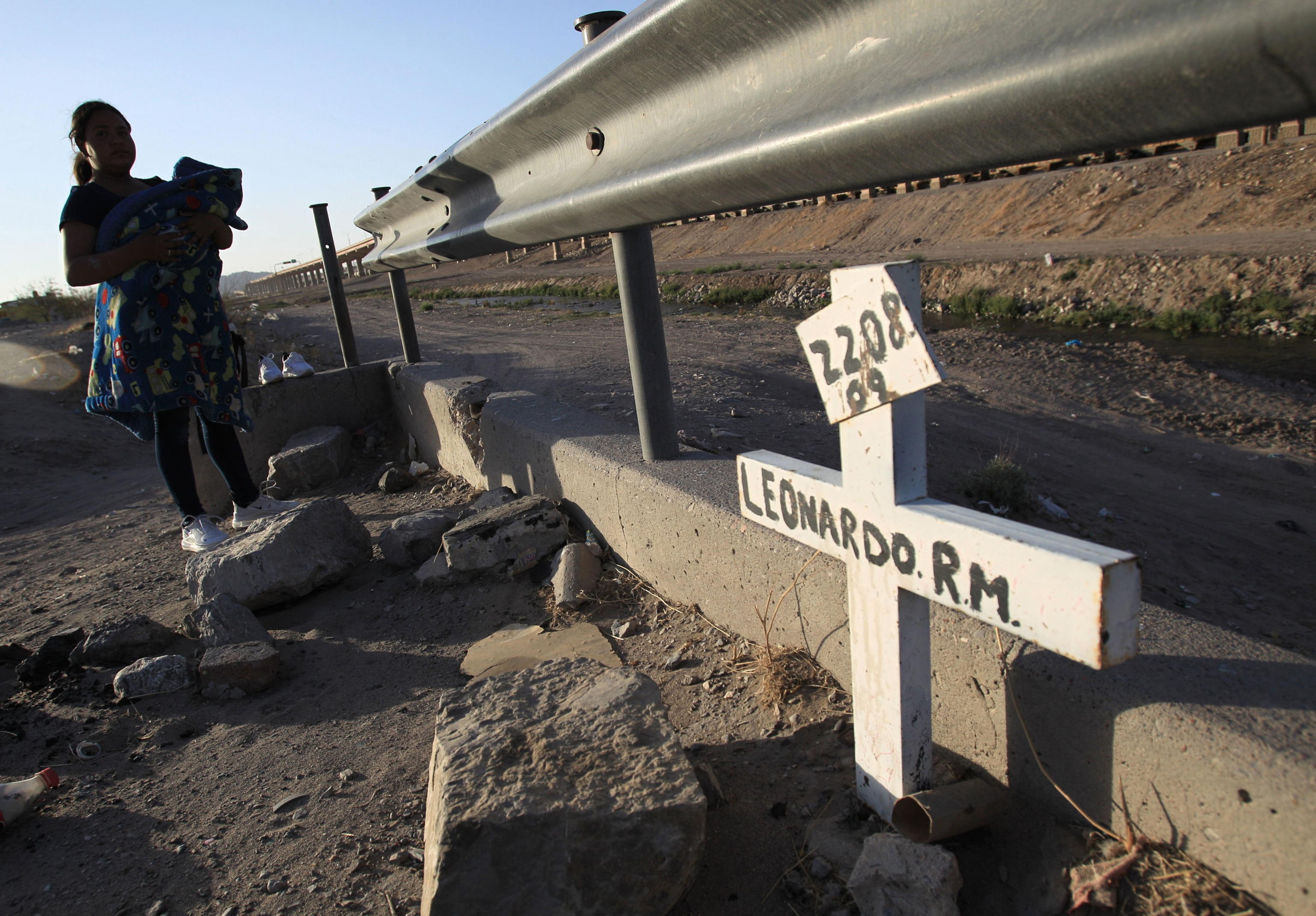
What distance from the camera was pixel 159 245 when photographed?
3.28 metres

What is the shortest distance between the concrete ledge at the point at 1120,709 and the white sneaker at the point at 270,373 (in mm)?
3578

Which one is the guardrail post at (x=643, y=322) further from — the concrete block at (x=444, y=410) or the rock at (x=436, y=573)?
the concrete block at (x=444, y=410)

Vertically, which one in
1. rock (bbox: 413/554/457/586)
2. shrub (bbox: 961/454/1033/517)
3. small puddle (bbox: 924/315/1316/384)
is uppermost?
rock (bbox: 413/554/457/586)

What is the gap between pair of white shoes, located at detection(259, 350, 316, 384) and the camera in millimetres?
5160

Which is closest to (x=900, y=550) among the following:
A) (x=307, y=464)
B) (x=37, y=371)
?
(x=307, y=464)

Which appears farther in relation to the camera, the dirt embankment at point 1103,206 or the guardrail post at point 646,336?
the dirt embankment at point 1103,206

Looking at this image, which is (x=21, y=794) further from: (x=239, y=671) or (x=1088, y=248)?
(x=1088, y=248)

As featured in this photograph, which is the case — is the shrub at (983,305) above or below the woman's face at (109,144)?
→ below

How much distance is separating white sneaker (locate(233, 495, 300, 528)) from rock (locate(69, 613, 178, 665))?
0.92m

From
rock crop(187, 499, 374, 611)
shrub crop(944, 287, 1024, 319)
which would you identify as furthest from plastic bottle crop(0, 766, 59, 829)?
shrub crop(944, 287, 1024, 319)

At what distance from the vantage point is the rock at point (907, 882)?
1.38 metres

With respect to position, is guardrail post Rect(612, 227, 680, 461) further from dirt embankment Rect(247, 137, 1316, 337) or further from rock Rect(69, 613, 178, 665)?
dirt embankment Rect(247, 137, 1316, 337)

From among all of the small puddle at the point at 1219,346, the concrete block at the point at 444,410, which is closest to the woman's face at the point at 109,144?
the concrete block at the point at 444,410

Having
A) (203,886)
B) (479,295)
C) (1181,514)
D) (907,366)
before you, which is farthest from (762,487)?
(479,295)
